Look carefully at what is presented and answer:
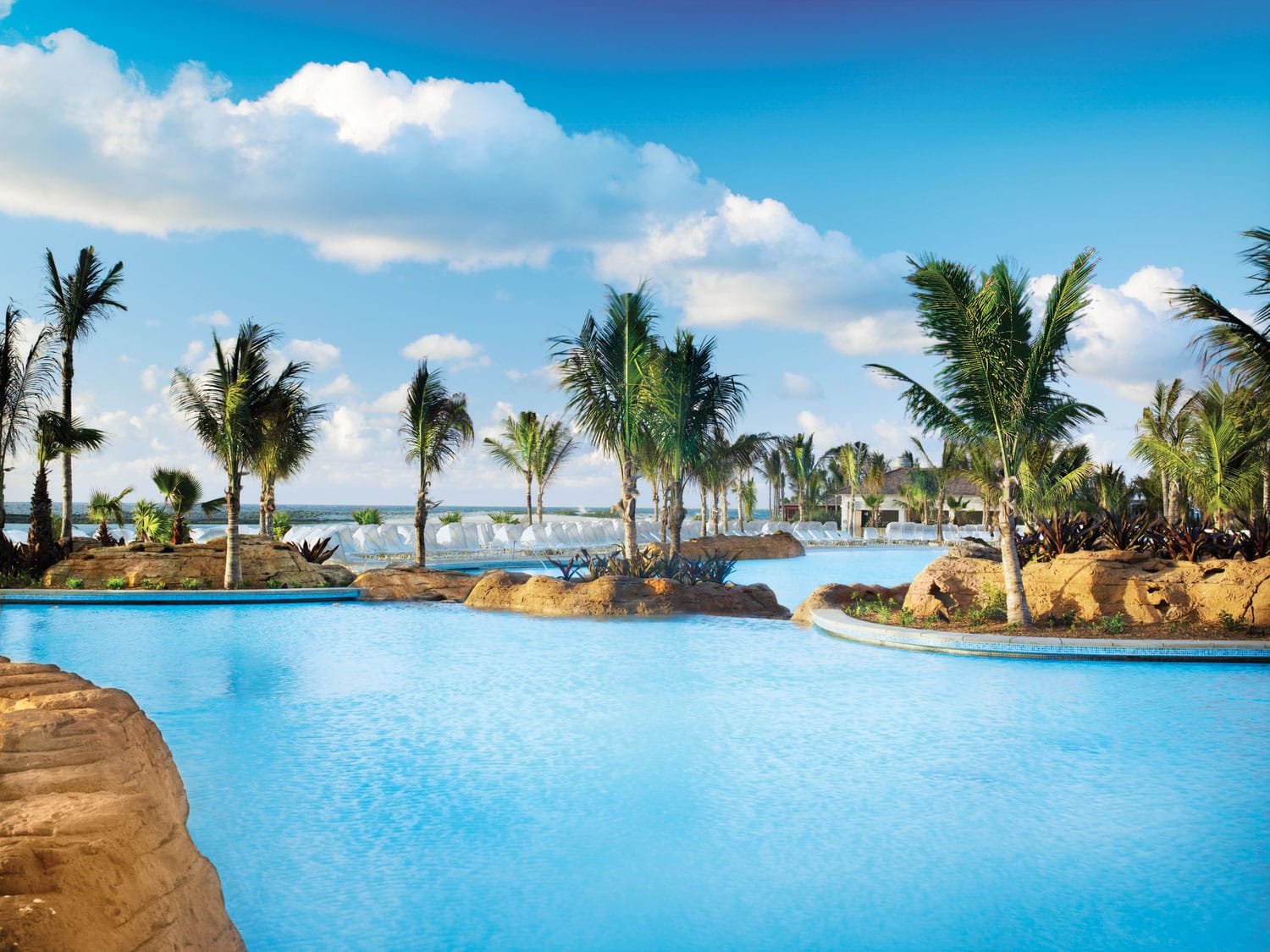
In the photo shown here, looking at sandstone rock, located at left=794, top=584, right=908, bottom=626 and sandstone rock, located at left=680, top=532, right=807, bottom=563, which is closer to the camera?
sandstone rock, located at left=794, top=584, right=908, bottom=626

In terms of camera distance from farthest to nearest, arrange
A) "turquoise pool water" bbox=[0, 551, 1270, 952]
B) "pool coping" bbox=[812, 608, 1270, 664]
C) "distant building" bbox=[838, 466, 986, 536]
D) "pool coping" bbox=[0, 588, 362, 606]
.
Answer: "distant building" bbox=[838, 466, 986, 536] → "pool coping" bbox=[0, 588, 362, 606] → "pool coping" bbox=[812, 608, 1270, 664] → "turquoise pool water" bbox=[0, 551, 1270, 952]

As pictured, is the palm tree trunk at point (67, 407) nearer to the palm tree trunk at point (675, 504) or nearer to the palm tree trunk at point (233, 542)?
the palm tree trunk at point (233, 542)

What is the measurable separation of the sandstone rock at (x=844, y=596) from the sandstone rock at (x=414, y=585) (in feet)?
20.5

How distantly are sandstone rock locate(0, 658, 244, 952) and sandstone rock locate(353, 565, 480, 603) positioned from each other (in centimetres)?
1376

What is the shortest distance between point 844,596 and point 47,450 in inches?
633

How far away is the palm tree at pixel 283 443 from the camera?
18500 mm

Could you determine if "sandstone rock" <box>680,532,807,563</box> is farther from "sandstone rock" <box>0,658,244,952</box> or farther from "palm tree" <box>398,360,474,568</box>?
"sandstone rock" <box>0,658,244,952</box>

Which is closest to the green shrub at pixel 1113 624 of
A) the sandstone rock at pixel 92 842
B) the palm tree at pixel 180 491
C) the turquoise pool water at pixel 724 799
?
the turquoise pool water at pixel 724 799

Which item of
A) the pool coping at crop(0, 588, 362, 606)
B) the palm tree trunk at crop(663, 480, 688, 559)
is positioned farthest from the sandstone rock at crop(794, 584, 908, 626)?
the pool coping at crop(0, 588, 362, 606)

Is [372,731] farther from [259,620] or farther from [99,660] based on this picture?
[259,620]

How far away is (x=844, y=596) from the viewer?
1472 cm

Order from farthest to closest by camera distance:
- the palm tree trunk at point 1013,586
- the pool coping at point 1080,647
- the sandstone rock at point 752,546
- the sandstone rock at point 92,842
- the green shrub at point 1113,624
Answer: the sandstone rock at point 752,546 → the palm tree trunk at point 1013,586 → the green shrub at point 1113,624 → the pool coping at point 1080,647 → the sandstone rock at point 92,842

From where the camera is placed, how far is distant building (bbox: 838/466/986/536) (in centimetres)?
5712

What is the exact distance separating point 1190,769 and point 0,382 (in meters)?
20.9
